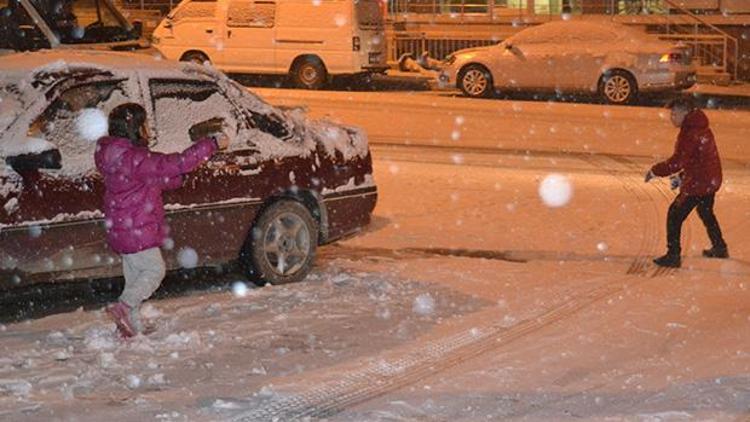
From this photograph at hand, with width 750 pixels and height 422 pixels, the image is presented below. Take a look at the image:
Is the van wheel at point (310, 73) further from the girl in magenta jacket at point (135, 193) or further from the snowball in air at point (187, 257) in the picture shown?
the girl in magenta jacket at point (135, 193)

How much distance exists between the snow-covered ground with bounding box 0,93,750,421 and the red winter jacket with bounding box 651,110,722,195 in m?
0.59

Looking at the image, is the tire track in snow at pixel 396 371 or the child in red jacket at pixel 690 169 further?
the child in red jacket at pixel 690 169

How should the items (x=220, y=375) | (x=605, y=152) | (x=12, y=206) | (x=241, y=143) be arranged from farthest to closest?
1. (x=605, y=152)
2. (x=241, y=143)
3. (x=12, y=206)
4. (x=220, y=375)

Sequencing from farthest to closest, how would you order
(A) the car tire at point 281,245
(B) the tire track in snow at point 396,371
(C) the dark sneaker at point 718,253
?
(C) the dark sneaker at point 718,253, (A) the car tire at point 281,245, (B) the tire track in snow at point 396,371

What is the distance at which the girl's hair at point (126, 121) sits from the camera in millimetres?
7109

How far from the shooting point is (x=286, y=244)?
9.12m

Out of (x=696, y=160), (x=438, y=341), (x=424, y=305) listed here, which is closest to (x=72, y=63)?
(x=424, y=305)

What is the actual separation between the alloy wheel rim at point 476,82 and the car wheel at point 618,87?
2.24m

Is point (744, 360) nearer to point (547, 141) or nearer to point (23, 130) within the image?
point (23, 130)

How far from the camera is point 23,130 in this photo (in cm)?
777

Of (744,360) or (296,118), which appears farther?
(296,118)

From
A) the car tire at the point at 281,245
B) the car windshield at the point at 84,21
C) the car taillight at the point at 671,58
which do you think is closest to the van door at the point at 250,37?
the car taillight at the point at 671,58

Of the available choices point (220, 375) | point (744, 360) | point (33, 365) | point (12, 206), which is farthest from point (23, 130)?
point (744, 360)

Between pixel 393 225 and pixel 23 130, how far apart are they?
14.9 ft
